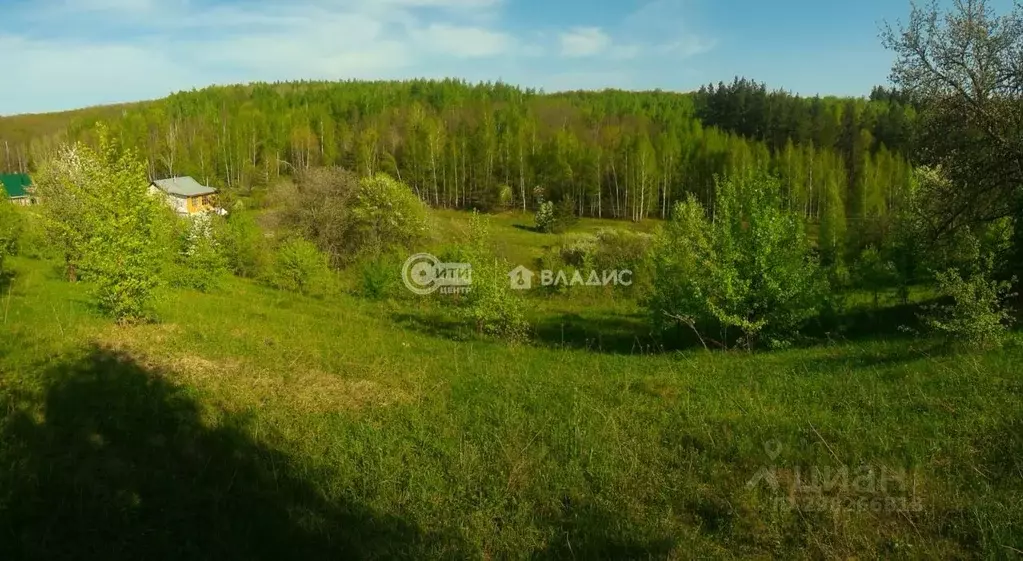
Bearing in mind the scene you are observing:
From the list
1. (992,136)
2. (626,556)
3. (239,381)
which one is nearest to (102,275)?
(239,381)

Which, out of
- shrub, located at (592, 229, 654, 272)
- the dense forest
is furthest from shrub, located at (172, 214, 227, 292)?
the dense forest

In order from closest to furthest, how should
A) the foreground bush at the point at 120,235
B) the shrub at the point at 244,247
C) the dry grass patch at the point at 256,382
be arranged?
the dry grass patch at the point at 256,382
the foreground bush at the point at 120,235
the shrub at the point at 244,247

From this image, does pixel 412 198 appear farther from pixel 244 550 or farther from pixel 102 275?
pixel 244 550

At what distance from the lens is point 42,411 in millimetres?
7910

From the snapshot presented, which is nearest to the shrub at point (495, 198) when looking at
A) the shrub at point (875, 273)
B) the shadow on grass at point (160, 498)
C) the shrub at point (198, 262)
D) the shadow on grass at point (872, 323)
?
the shrub at point (198, 262)

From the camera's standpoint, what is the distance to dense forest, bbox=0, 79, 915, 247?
216 feet

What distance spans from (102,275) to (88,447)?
7.50 meters
